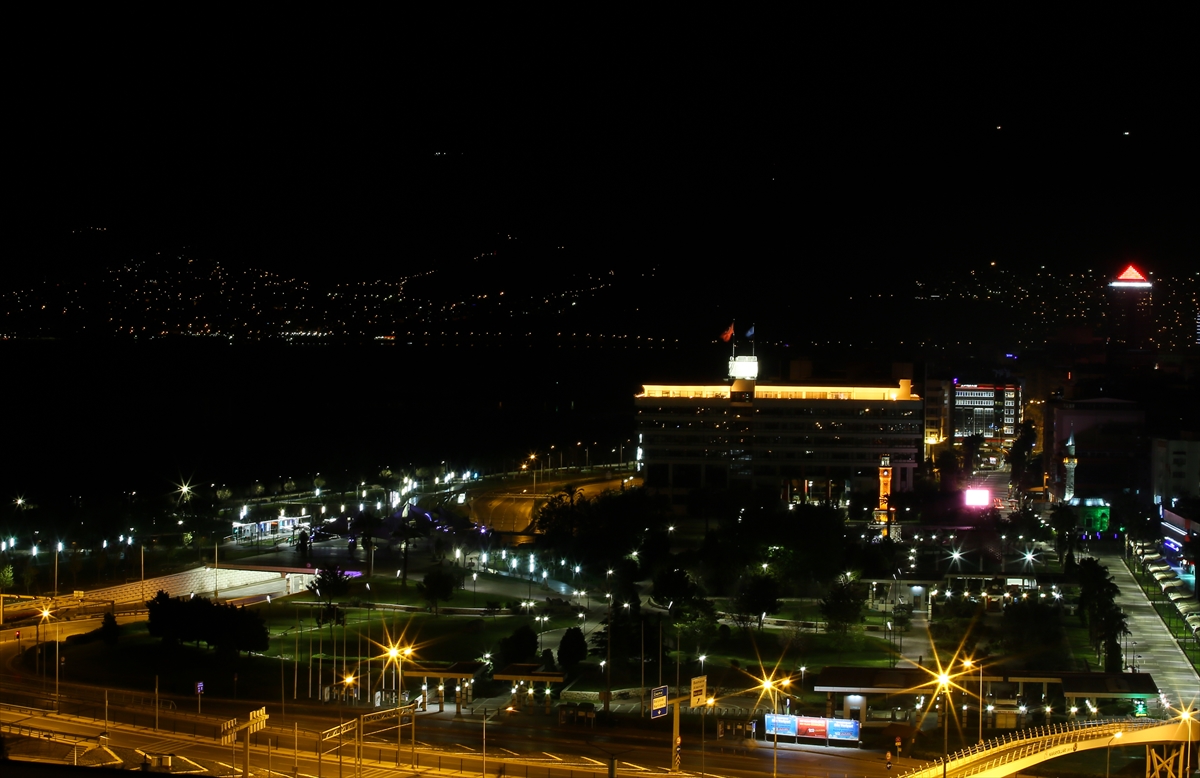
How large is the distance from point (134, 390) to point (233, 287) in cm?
760

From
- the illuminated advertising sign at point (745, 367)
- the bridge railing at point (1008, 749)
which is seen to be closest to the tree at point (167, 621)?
the bridge railing at point (1008, 749)

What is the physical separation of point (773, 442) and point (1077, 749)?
48.9ft

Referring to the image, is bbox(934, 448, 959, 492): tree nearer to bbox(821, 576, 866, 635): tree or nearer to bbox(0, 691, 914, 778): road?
bbox(821, 576, 866, 635): tree

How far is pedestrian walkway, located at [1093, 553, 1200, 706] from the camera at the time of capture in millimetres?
8633

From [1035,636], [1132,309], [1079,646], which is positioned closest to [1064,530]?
[1079,646]

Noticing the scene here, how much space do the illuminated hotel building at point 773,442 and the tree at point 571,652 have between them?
38.5ft

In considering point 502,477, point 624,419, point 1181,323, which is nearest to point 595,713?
point 502,477

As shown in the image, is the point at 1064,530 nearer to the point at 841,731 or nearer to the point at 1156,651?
the point at 1156,651

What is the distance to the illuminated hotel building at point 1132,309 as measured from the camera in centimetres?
4778

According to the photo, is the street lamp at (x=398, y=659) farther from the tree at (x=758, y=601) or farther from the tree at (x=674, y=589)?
the tree at (x=758, y=601)

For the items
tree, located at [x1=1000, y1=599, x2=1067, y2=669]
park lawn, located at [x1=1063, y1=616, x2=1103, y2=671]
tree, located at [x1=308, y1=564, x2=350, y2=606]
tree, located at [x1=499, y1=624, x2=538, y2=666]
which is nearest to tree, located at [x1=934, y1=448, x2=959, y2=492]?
park lawn, located at [x1=1063, y1=616, x2=1103, y2=671]

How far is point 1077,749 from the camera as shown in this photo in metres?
6.25

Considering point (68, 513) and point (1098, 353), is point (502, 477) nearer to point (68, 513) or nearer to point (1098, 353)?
point (68, 513)

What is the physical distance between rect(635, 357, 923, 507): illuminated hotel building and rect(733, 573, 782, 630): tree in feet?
32.0
